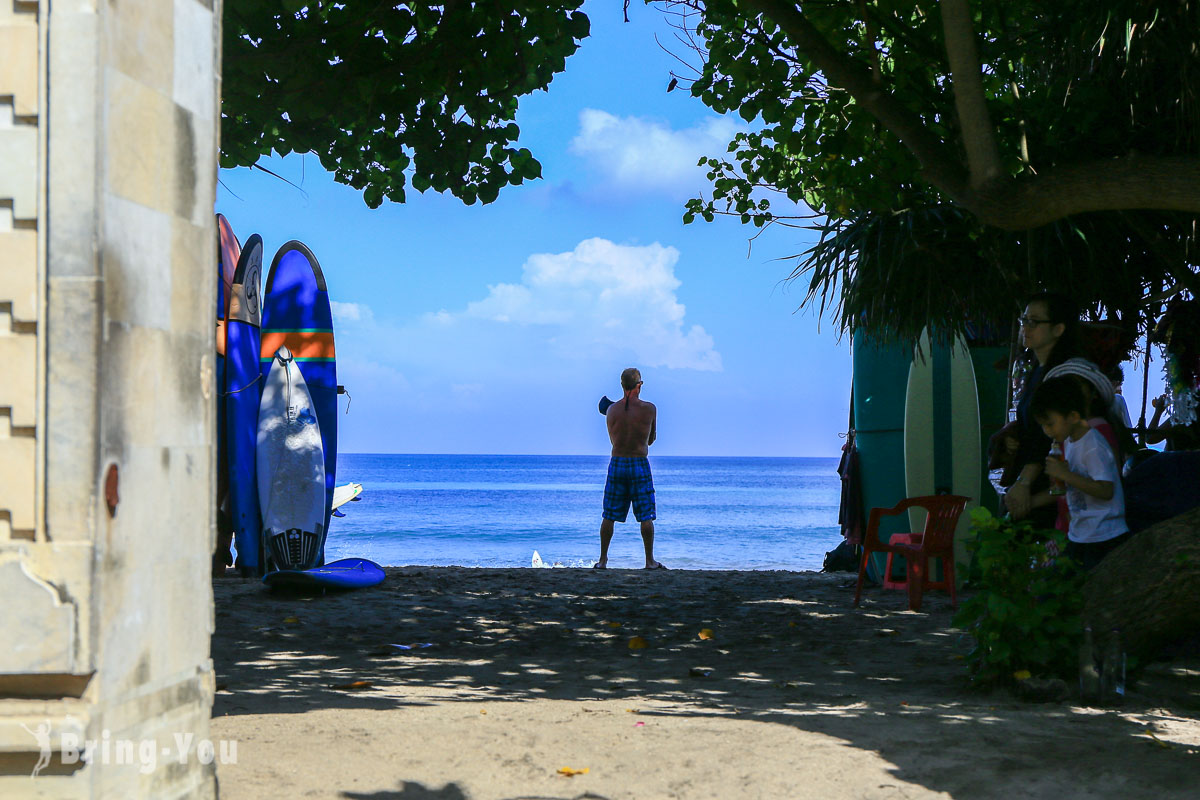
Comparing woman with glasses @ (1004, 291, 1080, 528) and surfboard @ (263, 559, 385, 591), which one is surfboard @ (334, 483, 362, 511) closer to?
surfboard @ (263, 559, 385, 591)

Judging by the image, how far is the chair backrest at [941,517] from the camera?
23.4 ft

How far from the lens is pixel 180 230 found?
9.18 feet

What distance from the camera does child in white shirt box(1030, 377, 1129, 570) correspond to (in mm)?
4270

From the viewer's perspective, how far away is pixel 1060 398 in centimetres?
436

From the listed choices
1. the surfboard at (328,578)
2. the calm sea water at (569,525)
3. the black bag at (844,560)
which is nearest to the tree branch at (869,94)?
the surfboard at (328,578)

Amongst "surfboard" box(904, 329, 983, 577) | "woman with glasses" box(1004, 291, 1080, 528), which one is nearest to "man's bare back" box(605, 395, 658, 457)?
"surfboard" box(904, 329, 983, 577)

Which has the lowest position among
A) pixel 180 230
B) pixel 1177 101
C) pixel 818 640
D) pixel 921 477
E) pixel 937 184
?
pixel 818 640

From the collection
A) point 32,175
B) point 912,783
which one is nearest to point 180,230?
point 32,175

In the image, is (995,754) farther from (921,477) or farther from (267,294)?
(267,294)

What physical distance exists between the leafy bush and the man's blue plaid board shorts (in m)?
5.36

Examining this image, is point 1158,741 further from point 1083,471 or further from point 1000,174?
point 1000,174

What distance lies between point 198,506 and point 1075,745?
2.79 m

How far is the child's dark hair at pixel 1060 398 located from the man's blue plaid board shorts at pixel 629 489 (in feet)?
17.3

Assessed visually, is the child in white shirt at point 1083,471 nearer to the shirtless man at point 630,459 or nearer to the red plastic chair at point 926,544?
the red plastic chair at point 926,544
